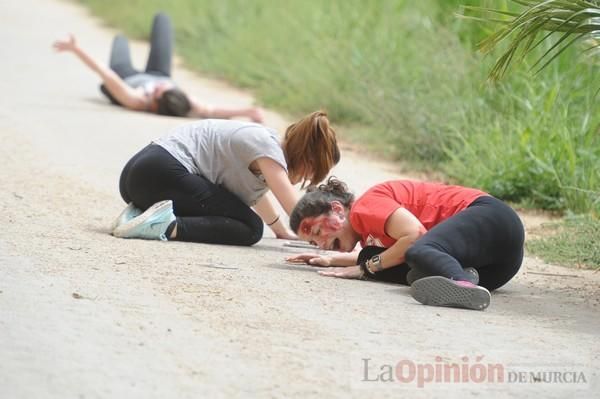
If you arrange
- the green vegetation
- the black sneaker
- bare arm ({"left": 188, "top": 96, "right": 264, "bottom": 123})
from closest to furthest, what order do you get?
the black sneaker → the green vegetation → bare arm ({"left": 188, "top": 96, "right": 264, "bottom": 123})

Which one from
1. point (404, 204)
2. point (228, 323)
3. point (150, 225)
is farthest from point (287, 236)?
point (228, 323)

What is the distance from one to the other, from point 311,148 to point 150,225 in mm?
843

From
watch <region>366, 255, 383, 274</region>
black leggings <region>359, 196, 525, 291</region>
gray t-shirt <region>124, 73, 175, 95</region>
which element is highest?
black leggings <region>359, 196, 525, 291</region>

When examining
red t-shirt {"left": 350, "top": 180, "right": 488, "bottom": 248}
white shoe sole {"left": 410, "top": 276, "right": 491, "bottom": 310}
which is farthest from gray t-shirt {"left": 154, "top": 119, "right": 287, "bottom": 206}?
white shoe sole {"left": 410, "top": 276, "right": 491, "bottom": 310}

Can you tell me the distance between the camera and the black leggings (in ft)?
16.4

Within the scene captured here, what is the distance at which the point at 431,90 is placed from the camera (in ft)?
31.3

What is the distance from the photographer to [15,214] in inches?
246

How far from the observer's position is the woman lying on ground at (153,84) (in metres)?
10.4

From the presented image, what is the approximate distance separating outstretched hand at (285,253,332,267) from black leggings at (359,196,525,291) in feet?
0.90

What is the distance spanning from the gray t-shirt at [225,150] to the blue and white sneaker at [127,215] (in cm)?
33

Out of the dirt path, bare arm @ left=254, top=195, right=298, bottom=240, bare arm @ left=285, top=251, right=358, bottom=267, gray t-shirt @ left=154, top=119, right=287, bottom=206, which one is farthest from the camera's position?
bare arm @ left=254, top=195, right=298, bottom=240

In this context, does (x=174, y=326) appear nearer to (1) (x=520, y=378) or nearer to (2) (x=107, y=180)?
(1) (x=520, y=378)

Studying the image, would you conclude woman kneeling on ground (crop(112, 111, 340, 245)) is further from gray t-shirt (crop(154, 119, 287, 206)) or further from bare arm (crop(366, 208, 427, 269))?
bare arm (crop(366, 208, 427, 269))

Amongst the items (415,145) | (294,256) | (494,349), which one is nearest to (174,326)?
(494,349)
